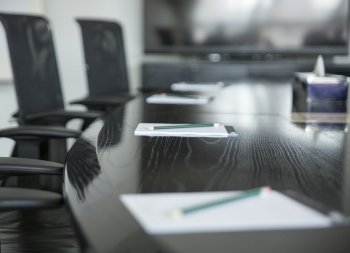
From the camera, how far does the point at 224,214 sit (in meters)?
0.65

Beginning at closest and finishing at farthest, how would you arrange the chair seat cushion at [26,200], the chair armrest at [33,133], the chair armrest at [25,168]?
the chair seat cushion at [26,200]
the chair armrest at [25,168]
the chair armrest at [33,133]

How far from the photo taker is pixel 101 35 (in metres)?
3.47

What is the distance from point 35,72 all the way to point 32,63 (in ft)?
0.14

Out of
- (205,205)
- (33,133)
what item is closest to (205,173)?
(205,205)

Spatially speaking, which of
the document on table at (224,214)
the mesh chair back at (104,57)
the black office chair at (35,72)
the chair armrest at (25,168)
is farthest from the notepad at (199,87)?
the document on table at (224,214)

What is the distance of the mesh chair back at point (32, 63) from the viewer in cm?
216

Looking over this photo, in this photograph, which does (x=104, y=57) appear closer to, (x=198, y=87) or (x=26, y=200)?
(x=198, y=87)

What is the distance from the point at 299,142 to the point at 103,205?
2.25 feet

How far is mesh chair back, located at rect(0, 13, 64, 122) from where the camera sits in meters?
2.16

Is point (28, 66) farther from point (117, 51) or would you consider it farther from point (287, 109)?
point (117, 51)

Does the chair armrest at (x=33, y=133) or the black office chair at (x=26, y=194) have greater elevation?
the black office chair at (x=26, y=194)

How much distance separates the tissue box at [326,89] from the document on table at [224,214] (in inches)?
54.7

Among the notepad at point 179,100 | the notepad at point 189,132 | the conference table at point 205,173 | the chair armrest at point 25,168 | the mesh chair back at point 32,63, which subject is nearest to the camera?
the conference table at point 205,173

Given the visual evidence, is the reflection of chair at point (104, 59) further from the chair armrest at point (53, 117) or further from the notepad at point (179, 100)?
the chair armrest at point (53, 117)
